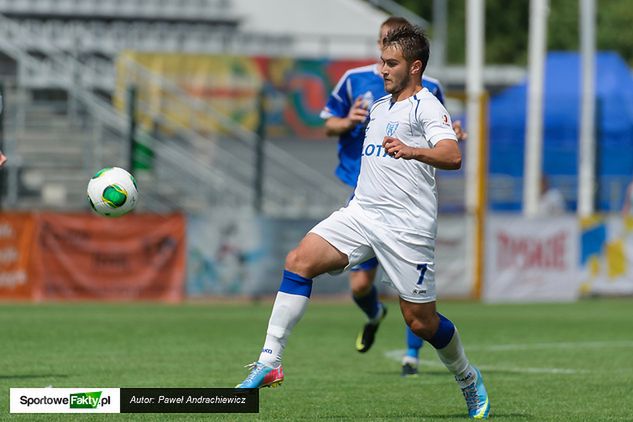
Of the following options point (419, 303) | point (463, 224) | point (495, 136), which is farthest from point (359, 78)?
point (495, 136)

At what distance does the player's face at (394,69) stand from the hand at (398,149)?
591 mm

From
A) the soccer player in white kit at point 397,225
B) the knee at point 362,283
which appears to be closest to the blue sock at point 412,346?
the knee at point 362,283

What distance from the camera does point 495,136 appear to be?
31.3 metres

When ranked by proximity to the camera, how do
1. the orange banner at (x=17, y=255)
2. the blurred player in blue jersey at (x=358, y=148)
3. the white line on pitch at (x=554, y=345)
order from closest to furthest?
the blurred player in blue jersey at (x=358, y=148) → the white line on pitch at (x=554, y=345) → the orange banner at (x=17, y=255)

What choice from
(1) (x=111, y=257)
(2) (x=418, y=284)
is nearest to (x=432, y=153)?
(2) (x=418, y=284)

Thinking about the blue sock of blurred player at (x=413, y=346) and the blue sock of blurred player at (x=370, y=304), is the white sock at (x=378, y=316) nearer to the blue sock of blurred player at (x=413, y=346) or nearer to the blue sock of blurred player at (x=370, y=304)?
the blue sock of blurred player at (x=370, y=304)

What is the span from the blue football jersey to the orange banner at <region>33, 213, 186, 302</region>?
9.66 meters

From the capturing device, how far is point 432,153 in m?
7.40

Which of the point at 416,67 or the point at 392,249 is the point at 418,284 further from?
the point at 416,67

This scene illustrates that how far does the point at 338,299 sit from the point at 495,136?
36.1 ft

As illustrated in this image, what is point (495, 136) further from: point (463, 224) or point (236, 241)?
point (236, 241)

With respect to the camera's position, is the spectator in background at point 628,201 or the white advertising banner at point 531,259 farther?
the spectator in background at point 628,201

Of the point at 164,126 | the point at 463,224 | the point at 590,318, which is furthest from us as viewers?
the point at 164,126

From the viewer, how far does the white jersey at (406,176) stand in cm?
775
